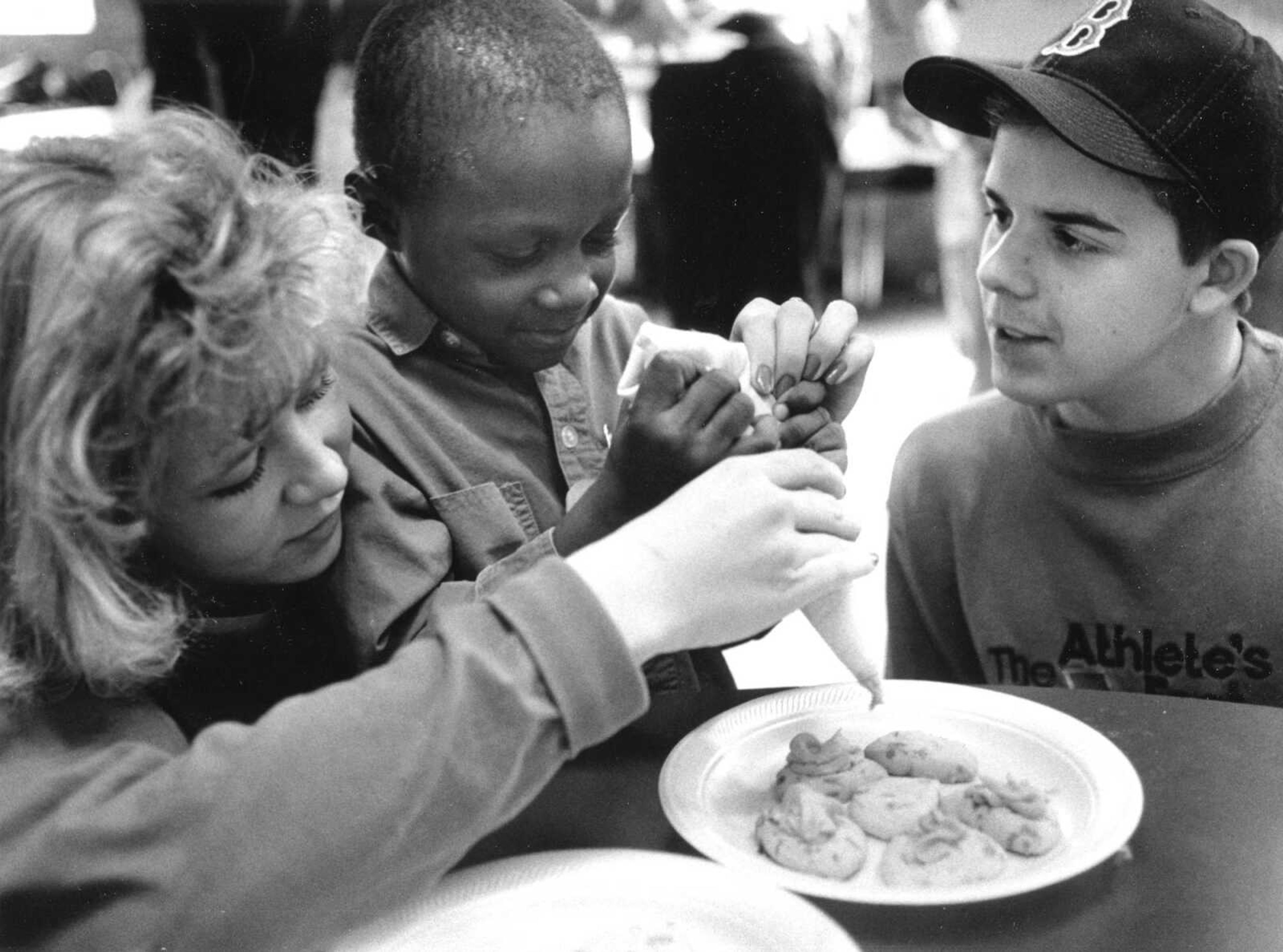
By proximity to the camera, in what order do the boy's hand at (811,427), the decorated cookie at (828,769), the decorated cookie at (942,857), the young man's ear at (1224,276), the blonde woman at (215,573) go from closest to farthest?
the blonde woman at (215,573) < the decorated cookie at (942,857) < the decorated cookie at (828,769) < the boy's hand at (811,427) < the young man's ear at (1224,276)

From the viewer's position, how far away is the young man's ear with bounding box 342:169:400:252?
1.13 metres

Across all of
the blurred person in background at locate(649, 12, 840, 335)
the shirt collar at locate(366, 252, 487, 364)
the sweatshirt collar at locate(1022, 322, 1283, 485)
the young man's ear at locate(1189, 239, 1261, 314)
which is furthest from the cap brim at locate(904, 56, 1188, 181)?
the blurred person in background at locate(649, 12, 840, 335)

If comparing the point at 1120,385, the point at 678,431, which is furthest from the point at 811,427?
the point at 1120,385

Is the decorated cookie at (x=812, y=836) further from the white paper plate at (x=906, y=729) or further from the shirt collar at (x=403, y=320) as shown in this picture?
the shirt collar at (x=403, y=320)

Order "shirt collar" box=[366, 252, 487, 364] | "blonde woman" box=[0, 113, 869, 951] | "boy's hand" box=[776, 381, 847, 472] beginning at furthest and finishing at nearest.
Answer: "shirt collar" box=[366, 252, 487, 364] → "boy's hand" box=[776, 381, 847, 472] → "blonde woman" box=[0, 113, 869, 951]

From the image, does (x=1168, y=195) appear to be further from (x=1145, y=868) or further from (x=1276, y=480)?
(x=1145, y=868)

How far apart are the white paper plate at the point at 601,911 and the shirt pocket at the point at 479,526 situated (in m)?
0.39

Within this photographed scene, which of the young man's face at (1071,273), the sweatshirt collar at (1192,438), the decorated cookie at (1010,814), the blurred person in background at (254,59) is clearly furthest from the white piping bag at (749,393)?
the blurred person in background at (254,59)

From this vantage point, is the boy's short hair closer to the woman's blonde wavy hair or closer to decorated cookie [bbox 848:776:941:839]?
the woman's blonde wavy hair

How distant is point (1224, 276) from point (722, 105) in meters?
1.65

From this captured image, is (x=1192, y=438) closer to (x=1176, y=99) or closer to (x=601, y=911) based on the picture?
(x=1176, y=99)

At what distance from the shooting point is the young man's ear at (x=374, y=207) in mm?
1128

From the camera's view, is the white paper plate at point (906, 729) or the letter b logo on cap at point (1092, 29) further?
the letter b logo on cap at point (1092, 29)

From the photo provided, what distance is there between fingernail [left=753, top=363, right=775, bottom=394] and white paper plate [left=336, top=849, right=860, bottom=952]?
0.46 metres
